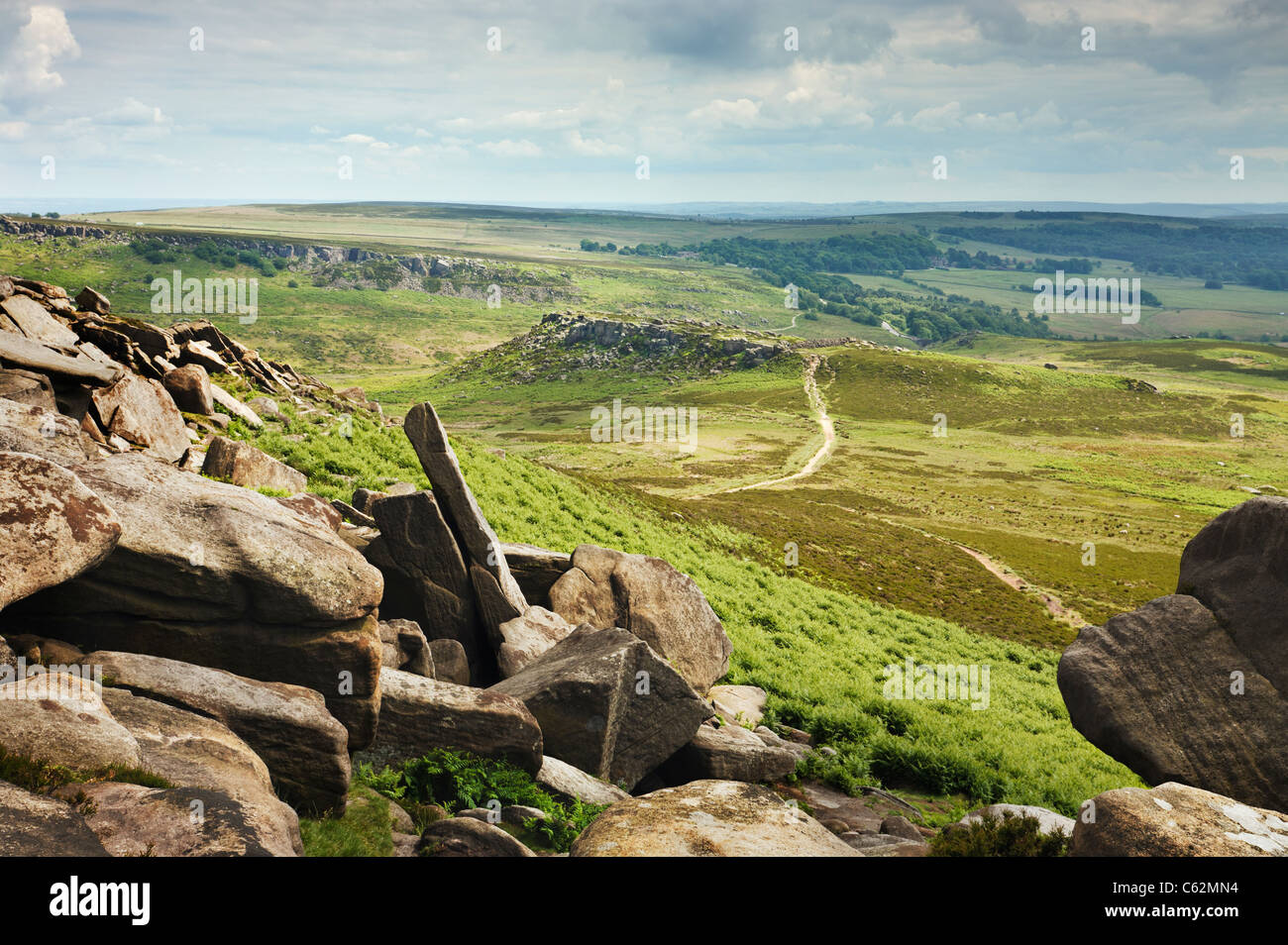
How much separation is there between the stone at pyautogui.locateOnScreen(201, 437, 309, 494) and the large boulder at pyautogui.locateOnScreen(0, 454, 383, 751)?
33.0 ft

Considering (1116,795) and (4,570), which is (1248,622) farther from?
(4,570)

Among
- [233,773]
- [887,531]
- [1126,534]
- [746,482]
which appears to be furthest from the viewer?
[746,482]

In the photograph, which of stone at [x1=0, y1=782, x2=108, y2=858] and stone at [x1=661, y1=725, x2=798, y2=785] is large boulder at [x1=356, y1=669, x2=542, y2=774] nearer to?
stone at [x1=661, y1=725, x2=798, y2=785]

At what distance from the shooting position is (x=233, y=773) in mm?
10211

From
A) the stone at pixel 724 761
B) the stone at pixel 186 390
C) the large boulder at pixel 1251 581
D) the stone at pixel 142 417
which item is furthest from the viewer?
the stone at pixel 186 390

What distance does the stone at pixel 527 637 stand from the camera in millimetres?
19047

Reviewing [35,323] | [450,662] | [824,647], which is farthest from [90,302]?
Result: [824,647]

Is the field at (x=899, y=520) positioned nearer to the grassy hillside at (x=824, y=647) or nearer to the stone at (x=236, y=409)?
the grassy hillside at (x=824, y=647)

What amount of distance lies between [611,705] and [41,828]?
10.1 meters

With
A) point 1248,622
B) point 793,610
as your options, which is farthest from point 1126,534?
point 1248,622

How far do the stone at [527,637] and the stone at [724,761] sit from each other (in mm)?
4325

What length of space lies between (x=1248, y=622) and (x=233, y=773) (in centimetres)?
2404

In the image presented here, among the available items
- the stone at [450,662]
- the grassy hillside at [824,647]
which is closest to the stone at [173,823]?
the stone at [450,662]

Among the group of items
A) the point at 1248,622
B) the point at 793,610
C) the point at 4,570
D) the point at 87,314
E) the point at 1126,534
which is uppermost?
the point at 87,314
